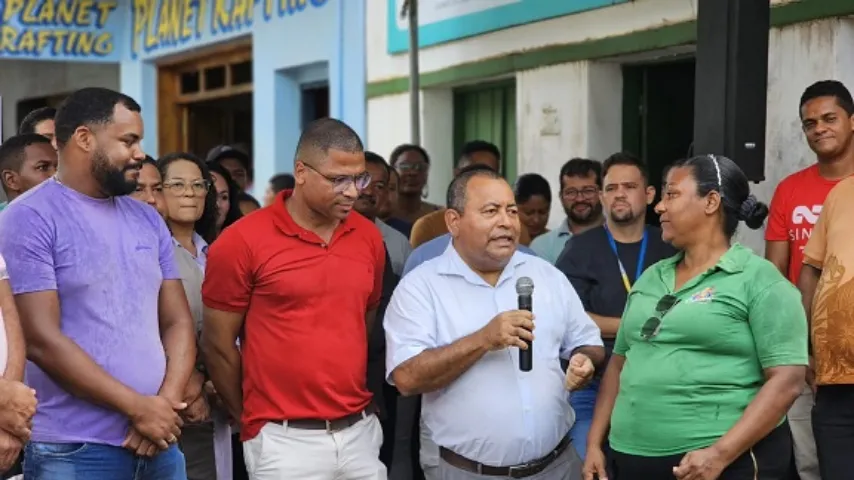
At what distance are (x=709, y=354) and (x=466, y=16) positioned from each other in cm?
654

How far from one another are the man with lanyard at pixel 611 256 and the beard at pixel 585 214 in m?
1.11

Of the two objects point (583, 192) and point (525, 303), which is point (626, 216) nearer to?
point (583, 192)

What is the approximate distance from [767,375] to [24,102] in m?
18.1

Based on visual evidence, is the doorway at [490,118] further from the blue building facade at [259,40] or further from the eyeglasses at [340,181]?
the eyeglasses at [340,181]

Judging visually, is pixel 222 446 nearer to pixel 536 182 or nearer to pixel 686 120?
pixel 536 182

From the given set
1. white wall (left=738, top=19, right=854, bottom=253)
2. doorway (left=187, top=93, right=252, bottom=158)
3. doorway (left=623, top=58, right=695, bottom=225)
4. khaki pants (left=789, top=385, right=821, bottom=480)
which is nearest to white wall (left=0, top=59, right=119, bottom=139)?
doorway (left=187, top=93, right=252, bottom=158)

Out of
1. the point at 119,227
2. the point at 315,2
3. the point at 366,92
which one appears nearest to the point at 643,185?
the point at 119,227

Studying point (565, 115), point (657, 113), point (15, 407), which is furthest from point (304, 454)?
point (657, 113)

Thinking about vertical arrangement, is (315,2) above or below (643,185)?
above

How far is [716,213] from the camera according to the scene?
4.60 m

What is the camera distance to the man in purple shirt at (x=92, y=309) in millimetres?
4215

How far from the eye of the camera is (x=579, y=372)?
4.53 m

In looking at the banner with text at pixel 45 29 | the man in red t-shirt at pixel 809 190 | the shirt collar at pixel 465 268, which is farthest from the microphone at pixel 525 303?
the banner with text at pixel 45 29

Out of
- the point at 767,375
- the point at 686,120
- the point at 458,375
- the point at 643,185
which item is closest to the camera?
the point at 767,375
